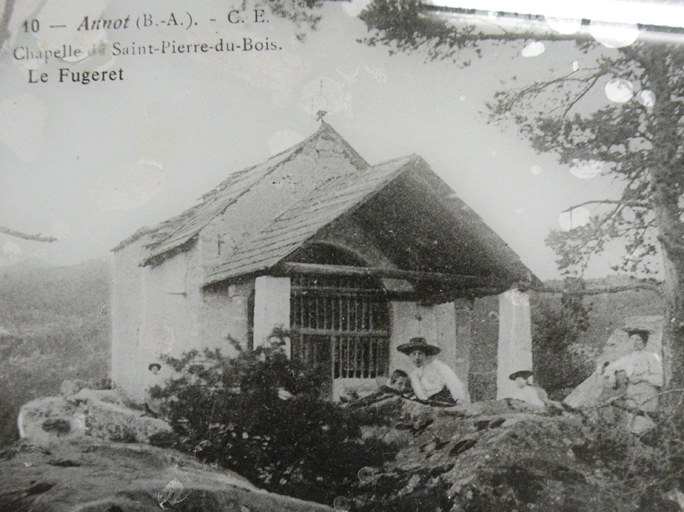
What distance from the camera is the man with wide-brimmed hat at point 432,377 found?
2697mm

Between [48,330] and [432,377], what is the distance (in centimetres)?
164

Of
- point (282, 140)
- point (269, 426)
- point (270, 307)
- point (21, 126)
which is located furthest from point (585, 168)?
point (21, 126)

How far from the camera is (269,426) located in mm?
2543

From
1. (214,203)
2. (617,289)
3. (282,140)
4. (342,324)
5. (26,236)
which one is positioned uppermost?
(282,140)

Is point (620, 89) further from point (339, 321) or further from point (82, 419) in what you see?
point (82, 419)

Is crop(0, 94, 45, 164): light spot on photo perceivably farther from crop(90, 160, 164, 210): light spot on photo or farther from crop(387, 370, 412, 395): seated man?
crop(387, 370, 412, 395): seated man

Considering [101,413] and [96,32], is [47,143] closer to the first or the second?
[96,32]

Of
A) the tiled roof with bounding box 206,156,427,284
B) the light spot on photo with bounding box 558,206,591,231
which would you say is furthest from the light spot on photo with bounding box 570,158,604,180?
the tiled roof with bounding box 206,156,427,284

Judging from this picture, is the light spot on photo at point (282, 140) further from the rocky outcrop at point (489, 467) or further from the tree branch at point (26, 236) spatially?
the rocky outcrop at point (489, 467)

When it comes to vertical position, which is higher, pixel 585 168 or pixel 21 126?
pixel 21 126

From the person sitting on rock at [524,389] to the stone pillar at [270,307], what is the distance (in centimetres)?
95

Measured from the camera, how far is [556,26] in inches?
109

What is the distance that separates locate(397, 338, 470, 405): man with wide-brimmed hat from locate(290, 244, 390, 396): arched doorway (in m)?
0.12

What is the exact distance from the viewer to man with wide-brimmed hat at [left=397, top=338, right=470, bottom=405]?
2.70 metres
